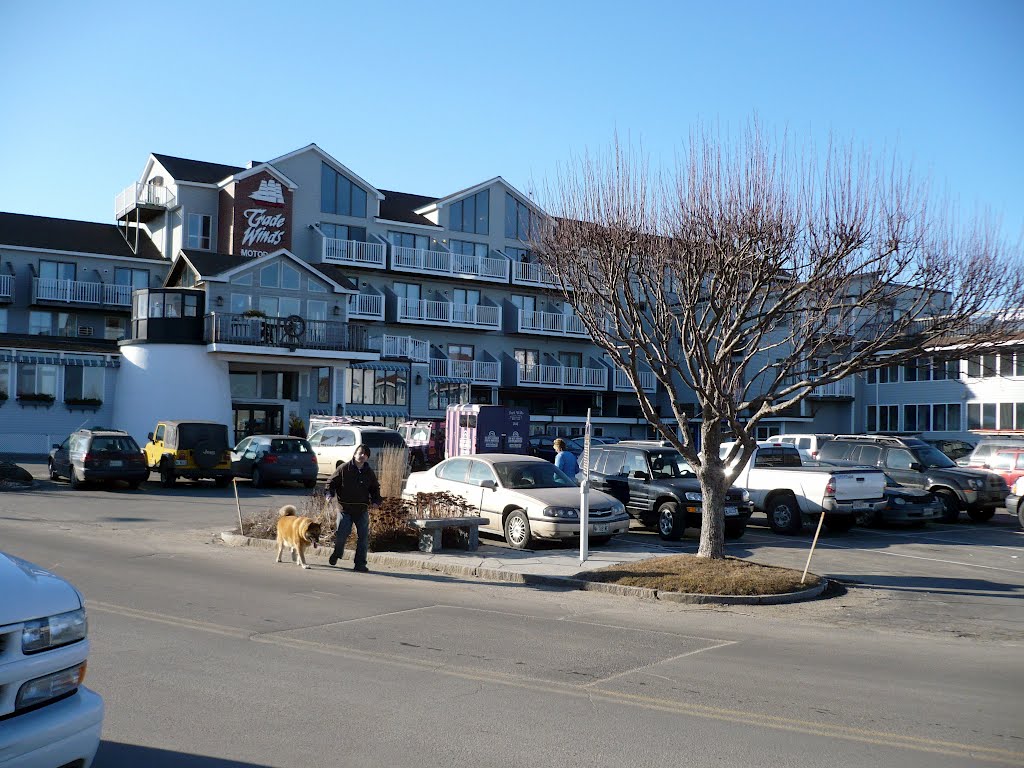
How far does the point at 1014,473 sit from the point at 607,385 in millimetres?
32551

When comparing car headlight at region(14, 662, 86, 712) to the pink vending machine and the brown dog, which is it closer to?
the brown dog

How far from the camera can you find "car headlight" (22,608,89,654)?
163 inches

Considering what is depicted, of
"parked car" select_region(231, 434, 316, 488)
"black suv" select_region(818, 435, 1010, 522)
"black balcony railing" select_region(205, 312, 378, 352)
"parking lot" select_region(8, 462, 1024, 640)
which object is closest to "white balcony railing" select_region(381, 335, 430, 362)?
"black balcony railing" select_region(205, 312, 378, 352)

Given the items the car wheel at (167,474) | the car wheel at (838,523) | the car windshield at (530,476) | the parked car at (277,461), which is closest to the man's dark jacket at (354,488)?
the car windshield at (530,476)

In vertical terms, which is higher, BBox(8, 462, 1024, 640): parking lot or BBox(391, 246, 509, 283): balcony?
BBox(391, 246, 509, 283): balcony

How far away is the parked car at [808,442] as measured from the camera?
26656mm

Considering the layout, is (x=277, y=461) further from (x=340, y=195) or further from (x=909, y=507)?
(x=340, y=195)

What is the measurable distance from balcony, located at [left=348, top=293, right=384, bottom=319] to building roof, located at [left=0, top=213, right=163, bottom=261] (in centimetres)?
1015

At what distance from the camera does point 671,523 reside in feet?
58.4

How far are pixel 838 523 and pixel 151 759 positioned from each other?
17143 millimetres

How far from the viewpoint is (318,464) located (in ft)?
99.5

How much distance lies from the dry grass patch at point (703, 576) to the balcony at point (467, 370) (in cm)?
3690

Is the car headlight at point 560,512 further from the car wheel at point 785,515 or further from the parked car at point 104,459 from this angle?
the parked car at point 104,459

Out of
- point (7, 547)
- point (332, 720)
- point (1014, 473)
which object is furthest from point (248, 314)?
point (332, 720)
